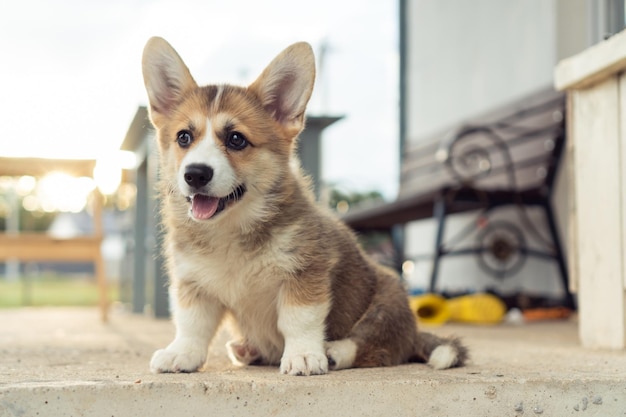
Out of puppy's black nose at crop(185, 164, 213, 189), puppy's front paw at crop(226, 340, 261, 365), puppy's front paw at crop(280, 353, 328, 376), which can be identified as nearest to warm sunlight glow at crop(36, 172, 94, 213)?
puppy's front paw at crop(226, 340, 261, 365)

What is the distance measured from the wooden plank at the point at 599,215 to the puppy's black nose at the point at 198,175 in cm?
148

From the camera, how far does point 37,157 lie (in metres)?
4.76

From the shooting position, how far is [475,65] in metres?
5.89

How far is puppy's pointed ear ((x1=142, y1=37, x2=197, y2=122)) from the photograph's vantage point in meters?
2.14

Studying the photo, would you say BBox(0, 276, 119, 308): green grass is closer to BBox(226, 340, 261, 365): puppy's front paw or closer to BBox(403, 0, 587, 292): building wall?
BBox(403, 0, 587, 292): building wall

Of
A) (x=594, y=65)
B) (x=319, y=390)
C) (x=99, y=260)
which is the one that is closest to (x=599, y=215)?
(x=594, y=65)

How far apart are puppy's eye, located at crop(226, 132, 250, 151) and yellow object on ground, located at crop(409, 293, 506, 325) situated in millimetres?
2294

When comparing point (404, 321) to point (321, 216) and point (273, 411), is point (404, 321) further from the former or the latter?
A: point (273, 411)

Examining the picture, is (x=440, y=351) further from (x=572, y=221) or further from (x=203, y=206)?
(x=572, y=221)

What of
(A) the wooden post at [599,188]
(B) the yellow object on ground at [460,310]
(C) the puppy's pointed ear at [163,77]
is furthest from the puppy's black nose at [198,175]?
(B) the yellow object on ground at [460,310]

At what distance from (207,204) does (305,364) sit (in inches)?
18.8

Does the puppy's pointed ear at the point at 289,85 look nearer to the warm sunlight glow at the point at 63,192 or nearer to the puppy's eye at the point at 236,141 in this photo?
the puppy's eye at the point at 236,141

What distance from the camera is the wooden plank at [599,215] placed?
8.55ft

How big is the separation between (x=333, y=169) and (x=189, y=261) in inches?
205
